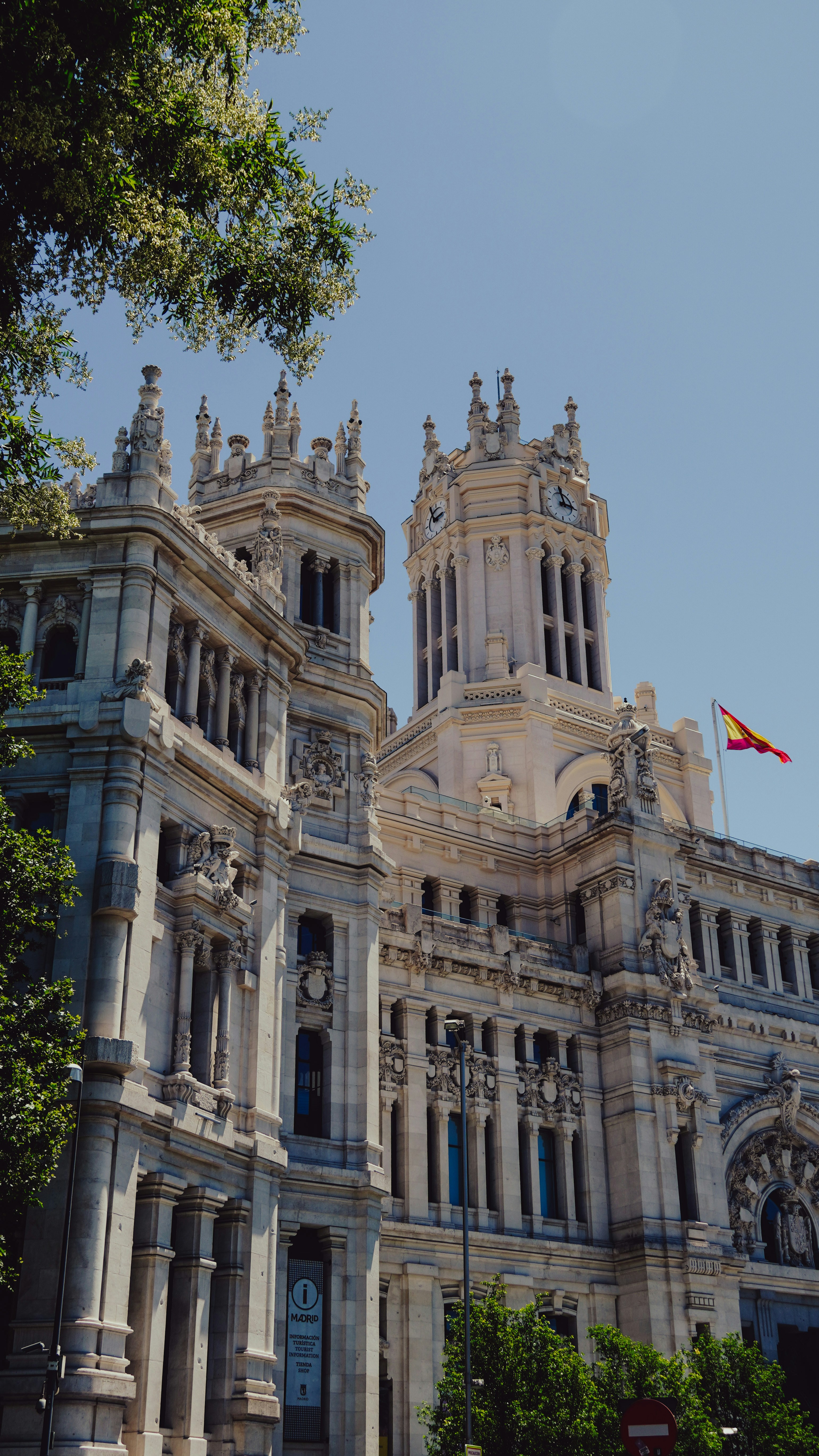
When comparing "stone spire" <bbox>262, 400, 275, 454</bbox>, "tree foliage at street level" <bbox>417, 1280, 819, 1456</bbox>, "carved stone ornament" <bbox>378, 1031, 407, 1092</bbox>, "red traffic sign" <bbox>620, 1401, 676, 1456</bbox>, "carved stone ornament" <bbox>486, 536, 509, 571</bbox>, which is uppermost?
"carved stone ornament" <bbox>486, 536, 509, 571</bbox>

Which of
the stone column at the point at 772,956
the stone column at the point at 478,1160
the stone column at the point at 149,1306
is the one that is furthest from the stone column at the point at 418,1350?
the stone column at the point at 772,956

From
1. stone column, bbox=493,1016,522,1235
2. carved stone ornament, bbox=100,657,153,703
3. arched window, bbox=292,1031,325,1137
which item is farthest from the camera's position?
stone column, bbox=493,1016,522,1235

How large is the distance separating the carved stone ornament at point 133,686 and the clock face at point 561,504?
47.8m

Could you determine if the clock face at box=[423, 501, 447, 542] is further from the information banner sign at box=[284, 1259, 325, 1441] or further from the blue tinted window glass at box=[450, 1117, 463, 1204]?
the information banner sign at box=[284, 1259, 325, 1441]

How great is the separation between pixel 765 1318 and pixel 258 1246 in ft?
87.5

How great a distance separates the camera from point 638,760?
199 ft

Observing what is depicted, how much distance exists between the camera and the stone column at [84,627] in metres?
37.1

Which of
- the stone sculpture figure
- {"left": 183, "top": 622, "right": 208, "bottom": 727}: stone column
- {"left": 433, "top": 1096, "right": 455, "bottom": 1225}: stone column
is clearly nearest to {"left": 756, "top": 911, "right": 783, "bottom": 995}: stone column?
the stone sculpture figure

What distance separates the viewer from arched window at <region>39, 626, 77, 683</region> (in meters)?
37.8

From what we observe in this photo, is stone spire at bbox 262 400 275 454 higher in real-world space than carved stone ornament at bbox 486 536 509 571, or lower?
lower

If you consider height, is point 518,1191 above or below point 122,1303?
above

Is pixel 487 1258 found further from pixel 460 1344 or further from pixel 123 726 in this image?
pixel 123 726

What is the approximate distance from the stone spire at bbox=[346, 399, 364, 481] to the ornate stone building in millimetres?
190

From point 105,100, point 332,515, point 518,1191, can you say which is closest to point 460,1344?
point 518,1191
